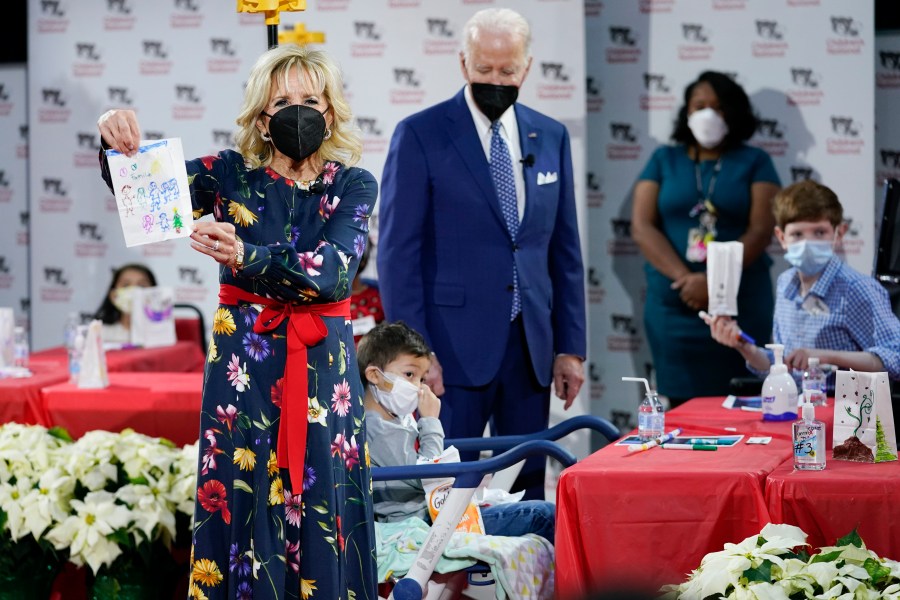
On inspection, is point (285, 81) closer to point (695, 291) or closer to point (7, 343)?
point (7, 343)

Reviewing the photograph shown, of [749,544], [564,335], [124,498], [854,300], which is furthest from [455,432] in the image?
[749,544]

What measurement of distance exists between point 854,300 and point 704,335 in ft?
6.41

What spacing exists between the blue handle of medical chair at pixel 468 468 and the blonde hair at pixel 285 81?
2.71 feet

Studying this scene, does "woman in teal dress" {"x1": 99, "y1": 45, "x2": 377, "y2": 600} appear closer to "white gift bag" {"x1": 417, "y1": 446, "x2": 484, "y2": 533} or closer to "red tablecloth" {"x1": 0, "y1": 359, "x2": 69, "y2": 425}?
"white gift bag" {"x1": 417, "y1": 446, "x2": 484, "y2": 533}

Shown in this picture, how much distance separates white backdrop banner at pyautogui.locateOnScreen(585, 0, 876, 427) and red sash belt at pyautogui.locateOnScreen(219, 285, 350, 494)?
431 cm

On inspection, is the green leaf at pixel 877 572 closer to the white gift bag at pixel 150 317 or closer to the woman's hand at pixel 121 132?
the woman's hand at pixel 121 132

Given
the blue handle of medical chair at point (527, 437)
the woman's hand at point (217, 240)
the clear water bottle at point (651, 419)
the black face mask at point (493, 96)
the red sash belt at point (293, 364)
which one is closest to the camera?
the woman's hand at point (217, 240)

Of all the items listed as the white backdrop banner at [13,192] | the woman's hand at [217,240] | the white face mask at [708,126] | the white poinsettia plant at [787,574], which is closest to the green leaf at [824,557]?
the white poinsettia plant at [787,574]

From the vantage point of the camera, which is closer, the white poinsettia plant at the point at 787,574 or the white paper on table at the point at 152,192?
the white poinsettia plant at the point at 787,574

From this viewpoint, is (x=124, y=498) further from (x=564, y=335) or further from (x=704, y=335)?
(x=704, y=335)

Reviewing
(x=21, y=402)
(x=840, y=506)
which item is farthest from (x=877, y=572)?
(x=21, y=402)

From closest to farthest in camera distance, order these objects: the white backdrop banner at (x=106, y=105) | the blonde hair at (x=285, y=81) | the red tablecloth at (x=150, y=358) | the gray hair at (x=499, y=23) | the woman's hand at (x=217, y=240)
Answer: the woman's hand at (x=217, y=240) → the blonde hair at (x=285, y=81) → the gray hair at (x=499, y=23) → the red tablecloth at (x=150, y=358) → the white backdrop banner at (x=106, y=105)

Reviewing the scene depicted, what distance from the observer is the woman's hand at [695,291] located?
234 inches

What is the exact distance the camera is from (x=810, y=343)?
4.16 meters
